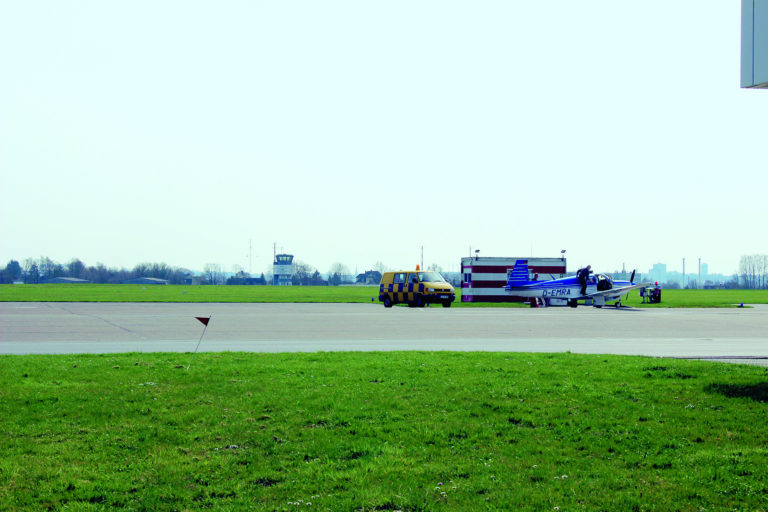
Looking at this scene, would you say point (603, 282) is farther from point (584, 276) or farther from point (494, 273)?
point (494, 273)

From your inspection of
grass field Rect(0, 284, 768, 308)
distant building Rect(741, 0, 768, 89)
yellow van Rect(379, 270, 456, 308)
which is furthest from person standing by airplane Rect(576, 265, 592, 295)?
distant building Rect(741, 0, 768, 89)

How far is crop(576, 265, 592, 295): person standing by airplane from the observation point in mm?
39219

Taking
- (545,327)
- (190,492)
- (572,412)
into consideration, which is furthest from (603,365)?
(545,327)

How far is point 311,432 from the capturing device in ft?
22.9

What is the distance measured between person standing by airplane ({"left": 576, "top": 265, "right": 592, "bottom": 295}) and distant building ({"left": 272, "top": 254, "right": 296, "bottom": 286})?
6074 inches

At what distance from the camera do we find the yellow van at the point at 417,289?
3703 cm

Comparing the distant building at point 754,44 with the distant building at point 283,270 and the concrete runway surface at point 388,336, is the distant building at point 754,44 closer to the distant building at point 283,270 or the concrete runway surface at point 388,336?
the concrete runway surface at point 388,336

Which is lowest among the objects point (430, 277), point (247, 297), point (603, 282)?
point (247, 297)

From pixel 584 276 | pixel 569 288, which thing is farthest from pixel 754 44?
pixel 569 288

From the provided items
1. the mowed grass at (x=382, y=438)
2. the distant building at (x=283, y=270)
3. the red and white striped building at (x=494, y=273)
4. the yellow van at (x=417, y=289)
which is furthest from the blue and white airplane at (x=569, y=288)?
the distant building at (x=283, y=270)

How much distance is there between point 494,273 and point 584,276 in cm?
666

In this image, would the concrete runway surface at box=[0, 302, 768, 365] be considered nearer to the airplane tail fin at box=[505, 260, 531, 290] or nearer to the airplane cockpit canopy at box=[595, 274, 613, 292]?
the airplane cockpit canopy at box=[595, 274, 613, 292]

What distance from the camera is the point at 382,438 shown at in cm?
685

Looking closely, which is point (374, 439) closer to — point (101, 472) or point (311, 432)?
point (311, 432)
